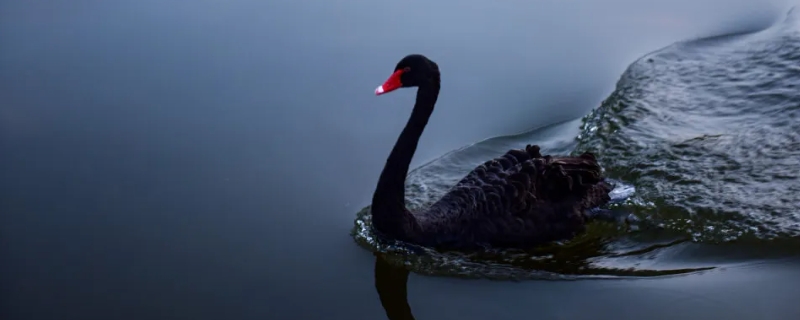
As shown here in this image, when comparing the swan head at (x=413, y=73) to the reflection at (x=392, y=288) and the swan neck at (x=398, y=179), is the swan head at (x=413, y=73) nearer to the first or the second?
the swan neck at (x=398, y=179)

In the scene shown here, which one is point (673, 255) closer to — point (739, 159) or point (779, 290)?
point (779, 290)

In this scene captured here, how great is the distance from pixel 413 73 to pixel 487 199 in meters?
0.79

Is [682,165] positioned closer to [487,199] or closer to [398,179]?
[487,199]

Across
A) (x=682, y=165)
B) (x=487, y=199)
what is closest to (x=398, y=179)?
(x=487, y=199)

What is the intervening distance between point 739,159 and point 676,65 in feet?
4.54

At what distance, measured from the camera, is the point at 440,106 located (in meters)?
6.21

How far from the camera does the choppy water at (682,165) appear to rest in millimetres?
4652

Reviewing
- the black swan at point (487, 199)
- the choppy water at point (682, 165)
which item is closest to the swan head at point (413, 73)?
the black swan at point (487, 199)

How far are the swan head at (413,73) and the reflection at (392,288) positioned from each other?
0.89 m

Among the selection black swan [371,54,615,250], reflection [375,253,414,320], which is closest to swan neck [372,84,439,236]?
black swan [371,54,615,250]

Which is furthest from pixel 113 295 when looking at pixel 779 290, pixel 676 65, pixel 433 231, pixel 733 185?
pixel 676 65

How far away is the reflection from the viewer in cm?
423

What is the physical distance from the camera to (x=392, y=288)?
4422 millimetres

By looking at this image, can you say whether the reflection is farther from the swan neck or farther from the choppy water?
the swan neck
